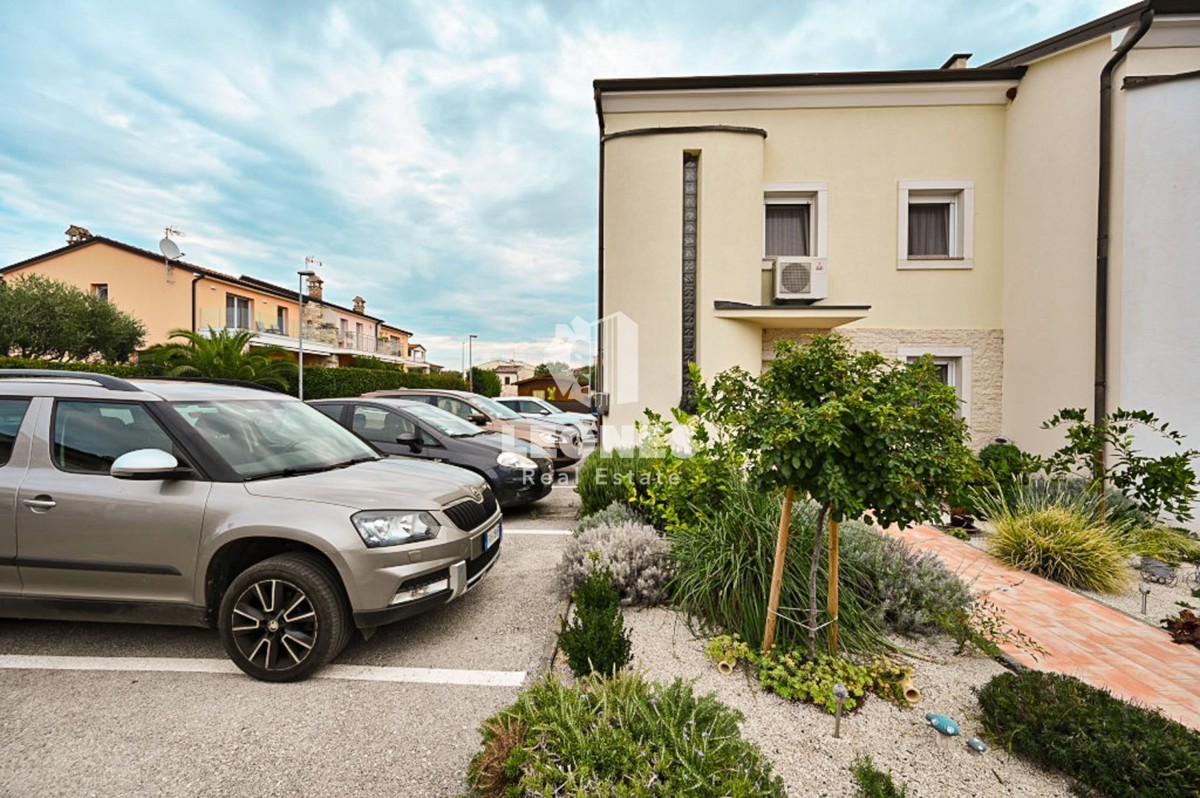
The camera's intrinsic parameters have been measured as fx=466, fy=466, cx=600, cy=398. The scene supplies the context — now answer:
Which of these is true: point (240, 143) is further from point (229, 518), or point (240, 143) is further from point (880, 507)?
point (880, 507)

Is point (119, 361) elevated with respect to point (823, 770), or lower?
elevated

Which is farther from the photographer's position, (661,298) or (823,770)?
(661,298)

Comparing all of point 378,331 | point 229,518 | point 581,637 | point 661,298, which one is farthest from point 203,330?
point 581,637

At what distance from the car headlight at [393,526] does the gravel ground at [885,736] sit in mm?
1433

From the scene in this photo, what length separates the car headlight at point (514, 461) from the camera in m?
5.68

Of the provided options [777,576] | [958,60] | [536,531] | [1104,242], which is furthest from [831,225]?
[777,576]

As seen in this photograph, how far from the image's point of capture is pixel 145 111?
1020cm

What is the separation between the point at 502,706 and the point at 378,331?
4328 centimetres

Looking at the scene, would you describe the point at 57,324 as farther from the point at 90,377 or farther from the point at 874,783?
the point at 874,783

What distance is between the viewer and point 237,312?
25594 millimetres

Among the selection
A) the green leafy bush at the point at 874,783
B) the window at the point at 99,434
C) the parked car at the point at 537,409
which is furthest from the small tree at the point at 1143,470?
the parked car at the point at 537,409

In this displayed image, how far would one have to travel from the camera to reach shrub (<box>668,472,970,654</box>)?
2.74 metres

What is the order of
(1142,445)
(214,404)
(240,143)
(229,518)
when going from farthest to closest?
(240,143) → (1142,445) → (214,404) → (229,518)

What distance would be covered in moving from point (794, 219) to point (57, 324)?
76.7 feet
